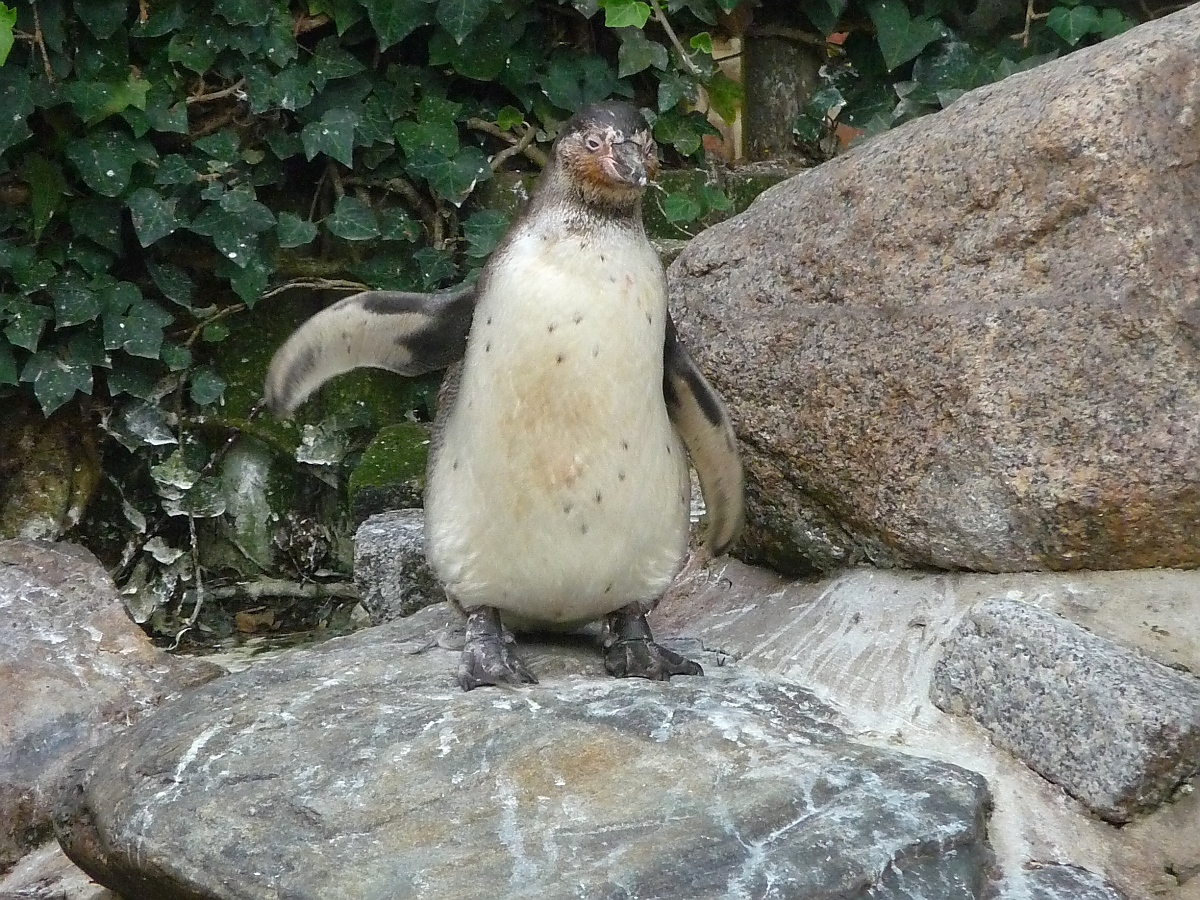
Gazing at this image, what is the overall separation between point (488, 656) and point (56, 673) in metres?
1.12

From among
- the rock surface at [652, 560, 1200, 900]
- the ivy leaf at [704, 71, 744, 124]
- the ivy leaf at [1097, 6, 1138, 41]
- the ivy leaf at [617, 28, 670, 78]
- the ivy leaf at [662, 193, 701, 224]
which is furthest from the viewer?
the ivy leaf at [704, 71, 744, 124]

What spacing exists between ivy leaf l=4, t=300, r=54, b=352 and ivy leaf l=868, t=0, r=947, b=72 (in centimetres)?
278

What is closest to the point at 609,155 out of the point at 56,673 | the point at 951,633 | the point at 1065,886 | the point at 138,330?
the point at 951,633

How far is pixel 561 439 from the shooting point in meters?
2.33

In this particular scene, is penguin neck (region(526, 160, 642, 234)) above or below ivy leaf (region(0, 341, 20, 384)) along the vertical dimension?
above

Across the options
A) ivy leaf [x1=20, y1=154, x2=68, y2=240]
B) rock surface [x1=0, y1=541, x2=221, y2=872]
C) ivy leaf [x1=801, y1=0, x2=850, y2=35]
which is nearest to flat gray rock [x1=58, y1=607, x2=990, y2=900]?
rock surface [x1=0, y1=541, x2=221, y2=872]

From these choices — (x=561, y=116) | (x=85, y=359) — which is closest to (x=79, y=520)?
(x=85, y=359)

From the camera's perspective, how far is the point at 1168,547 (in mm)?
2385

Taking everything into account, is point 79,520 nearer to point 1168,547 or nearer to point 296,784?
point 296,784

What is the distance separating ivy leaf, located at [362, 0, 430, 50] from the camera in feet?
13.3

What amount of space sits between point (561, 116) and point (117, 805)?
300 cm

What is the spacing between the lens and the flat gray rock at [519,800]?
1.72 metres

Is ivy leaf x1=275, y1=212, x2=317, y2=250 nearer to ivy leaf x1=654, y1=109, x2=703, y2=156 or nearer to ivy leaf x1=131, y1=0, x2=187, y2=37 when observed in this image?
ivy leaf x1=131, y1=0, x2=187, y2=37

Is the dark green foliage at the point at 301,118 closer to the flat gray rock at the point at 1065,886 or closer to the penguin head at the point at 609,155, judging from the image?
the penguin head at the point at 609,155
